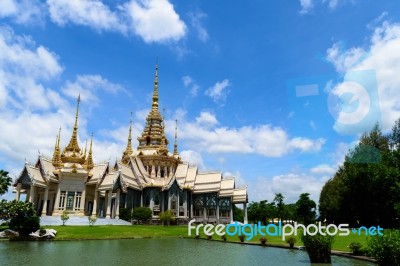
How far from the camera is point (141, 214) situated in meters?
52.2

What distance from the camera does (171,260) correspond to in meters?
18.4

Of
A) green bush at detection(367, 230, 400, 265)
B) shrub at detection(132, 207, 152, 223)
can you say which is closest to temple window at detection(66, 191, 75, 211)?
shrub at detection(132, 207, 152, 223)

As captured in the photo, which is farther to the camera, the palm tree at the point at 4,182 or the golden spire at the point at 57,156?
the golden spire at the point at 57,156

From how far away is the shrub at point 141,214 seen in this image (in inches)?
2052

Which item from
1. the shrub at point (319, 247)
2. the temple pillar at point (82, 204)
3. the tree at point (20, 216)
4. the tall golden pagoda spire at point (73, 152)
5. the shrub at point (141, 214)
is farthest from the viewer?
the shrub at point (141, 214)

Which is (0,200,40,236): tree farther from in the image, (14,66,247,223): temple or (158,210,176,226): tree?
(158,210,176,226): tree

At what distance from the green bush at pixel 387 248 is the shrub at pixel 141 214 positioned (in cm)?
4101

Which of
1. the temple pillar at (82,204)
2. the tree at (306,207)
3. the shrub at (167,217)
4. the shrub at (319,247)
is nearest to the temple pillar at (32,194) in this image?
the temple pillar at (82,204)

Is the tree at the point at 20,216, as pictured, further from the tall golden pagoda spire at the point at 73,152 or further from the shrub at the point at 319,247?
the shrub at the point at 319,247

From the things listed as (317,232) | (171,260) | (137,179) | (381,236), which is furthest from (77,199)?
(381,236)

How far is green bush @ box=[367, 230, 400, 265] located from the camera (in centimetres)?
1397

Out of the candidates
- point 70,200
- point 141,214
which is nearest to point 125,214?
point 141,214

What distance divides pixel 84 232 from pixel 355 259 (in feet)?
79.9

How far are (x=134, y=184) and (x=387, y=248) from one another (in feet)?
157
